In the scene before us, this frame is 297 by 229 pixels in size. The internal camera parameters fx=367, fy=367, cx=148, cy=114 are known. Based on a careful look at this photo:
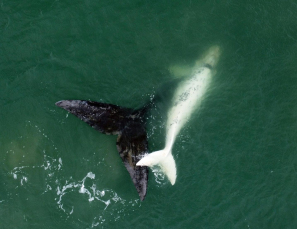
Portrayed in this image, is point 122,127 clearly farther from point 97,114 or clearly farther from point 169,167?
point 169,167

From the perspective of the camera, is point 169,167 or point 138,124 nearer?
point 138,124

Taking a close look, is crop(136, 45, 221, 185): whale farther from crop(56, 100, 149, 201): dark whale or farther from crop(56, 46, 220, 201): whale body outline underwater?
crop(56, 100, 149, 201): dark whale

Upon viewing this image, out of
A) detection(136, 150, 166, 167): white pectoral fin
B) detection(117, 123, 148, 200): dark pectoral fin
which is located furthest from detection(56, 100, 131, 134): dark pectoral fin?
detection(136, 150, 166, 167): white pectoral fin

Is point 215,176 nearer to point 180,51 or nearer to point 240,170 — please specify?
point 240,170

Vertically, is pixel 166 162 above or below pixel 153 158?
below

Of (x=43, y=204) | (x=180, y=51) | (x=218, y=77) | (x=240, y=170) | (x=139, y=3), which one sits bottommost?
(x=240, y=170)

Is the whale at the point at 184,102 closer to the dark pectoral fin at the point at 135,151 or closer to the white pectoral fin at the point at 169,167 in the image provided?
the white pectoral fin at the point at 169,167

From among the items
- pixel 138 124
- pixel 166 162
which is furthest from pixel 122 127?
pixel 166 162

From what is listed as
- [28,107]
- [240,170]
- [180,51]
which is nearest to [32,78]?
[28,107]
